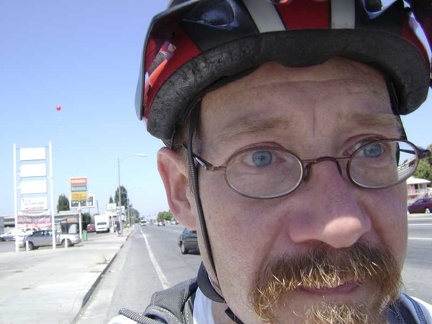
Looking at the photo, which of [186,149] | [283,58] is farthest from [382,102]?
[186,149]

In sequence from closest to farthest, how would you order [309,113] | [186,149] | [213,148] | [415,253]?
[309,113], [213,148], [186,149], [415,253]

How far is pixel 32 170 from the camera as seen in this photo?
29.1 m

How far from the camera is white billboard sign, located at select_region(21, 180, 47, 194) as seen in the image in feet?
95.2

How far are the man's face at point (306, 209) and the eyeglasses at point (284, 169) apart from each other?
2 cm

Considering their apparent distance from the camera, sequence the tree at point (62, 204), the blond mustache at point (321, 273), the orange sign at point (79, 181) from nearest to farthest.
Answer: the blond mustache at point (321, 273), the orange sign at point (79, 181), the tree at point (62, 204)

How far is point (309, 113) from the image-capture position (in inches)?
49.6

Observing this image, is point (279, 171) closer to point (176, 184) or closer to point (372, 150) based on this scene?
point (372, 150)

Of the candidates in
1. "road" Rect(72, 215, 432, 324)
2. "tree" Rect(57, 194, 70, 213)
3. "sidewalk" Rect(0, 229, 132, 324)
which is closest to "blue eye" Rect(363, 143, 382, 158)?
"road" Rect(72, 215, 432, 324)

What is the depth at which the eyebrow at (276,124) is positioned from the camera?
1249 millimetres

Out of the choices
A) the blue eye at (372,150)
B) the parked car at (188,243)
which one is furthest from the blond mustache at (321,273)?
the parked car at (188,243)

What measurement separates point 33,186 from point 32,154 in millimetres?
2270

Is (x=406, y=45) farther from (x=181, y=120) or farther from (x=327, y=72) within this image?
(x=181, y=120)

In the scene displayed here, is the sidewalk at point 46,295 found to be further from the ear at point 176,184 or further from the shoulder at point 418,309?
the shoulder at point 418,309

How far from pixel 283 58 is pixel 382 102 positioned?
394 mm
